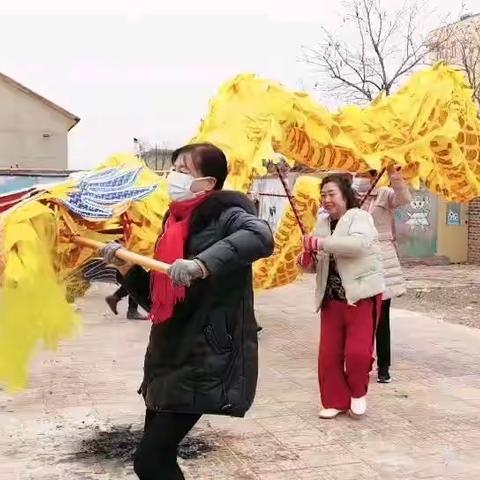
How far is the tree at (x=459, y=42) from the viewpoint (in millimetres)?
21442

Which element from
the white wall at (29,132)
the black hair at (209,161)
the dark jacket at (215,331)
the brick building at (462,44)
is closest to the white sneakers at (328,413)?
the dark jacket at (215,331)

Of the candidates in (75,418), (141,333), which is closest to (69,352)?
(141,333)

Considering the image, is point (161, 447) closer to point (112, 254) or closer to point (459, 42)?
point (112, 254)

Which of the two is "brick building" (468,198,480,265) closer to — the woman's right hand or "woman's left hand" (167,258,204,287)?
the woman's right hand

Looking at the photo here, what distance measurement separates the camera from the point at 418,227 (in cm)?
1556

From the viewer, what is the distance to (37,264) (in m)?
3.13

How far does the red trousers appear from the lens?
15.0 ft

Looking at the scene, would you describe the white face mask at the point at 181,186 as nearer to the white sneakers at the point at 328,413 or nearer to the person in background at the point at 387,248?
the white sneakers at the point at 328,413

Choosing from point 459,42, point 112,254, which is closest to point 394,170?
point 112,254

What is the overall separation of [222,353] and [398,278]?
308cm

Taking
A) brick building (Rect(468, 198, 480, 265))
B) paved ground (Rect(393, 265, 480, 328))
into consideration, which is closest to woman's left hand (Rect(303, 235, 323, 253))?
paved ground (Rect(393, 265, 480, 328))

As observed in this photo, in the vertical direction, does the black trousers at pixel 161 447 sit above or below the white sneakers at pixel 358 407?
above

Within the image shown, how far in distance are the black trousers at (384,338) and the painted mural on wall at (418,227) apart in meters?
10.1

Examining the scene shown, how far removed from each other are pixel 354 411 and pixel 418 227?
11414mm
